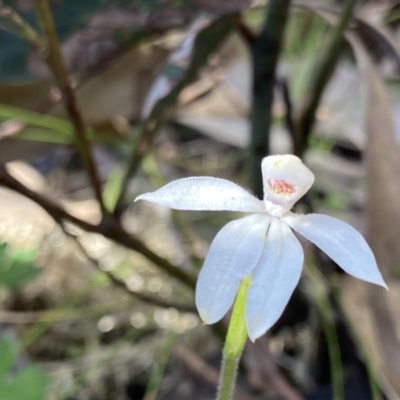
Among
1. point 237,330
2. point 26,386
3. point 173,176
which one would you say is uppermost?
point 237,330

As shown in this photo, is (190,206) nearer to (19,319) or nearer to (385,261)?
(385,261)

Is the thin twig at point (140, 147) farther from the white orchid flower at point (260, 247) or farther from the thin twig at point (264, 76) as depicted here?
the white orchid flower at point (260, 247)

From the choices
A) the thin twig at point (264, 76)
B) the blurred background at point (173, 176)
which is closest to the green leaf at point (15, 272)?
the blurred background at point (173, 176)

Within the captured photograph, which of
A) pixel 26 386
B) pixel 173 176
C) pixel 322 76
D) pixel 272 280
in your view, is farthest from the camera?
pixel 173 176

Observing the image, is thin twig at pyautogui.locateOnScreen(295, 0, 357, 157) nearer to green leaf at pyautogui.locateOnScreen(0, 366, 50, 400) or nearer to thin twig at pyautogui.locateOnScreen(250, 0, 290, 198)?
thin twig at pyautogui.locateOnScreen(250, 0, 290, 198)

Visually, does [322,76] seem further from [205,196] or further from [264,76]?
[205,196]

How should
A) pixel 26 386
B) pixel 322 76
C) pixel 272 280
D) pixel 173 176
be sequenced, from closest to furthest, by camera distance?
pixel 272 280 < pixel 26 386 < pixel 322 76 < pixel 173 176

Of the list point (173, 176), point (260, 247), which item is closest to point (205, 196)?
point (260, 247)
